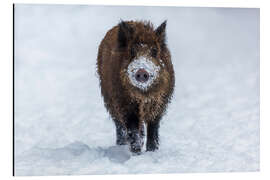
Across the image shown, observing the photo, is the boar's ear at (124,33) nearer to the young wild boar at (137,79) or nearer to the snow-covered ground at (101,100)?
the young wild boar at (137,79)

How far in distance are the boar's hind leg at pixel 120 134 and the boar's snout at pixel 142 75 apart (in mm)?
646

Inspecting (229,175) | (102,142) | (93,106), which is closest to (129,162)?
(102,142)

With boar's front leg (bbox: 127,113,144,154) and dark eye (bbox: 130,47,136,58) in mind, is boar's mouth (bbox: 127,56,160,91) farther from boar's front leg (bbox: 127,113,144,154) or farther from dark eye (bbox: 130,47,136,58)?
boar's front leg (bbox: 127,113,144,154)

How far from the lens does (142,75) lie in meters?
4.29

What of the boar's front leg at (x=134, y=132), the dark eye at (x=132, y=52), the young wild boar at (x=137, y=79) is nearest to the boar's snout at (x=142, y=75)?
the young wild boar at (x=137, y=79)

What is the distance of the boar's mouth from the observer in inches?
169

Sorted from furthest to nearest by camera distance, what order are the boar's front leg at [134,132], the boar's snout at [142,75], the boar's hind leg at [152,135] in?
the boar's hind leg at [152,135] < the boar's front leg at [134,132] < the boar's snout at [142,75]

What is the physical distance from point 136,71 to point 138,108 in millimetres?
426

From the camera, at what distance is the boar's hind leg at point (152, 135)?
4684mm

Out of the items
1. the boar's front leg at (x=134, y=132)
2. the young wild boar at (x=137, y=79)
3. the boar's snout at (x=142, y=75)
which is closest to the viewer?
the boar's snout at (x=142, y=75)

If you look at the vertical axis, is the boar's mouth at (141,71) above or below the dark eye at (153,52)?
below

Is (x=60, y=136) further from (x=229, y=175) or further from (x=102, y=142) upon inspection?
(x=229, y=175)

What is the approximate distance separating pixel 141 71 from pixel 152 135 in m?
0.80

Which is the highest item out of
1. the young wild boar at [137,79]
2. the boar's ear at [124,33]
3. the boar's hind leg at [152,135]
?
the boar's ear at [124,33]
